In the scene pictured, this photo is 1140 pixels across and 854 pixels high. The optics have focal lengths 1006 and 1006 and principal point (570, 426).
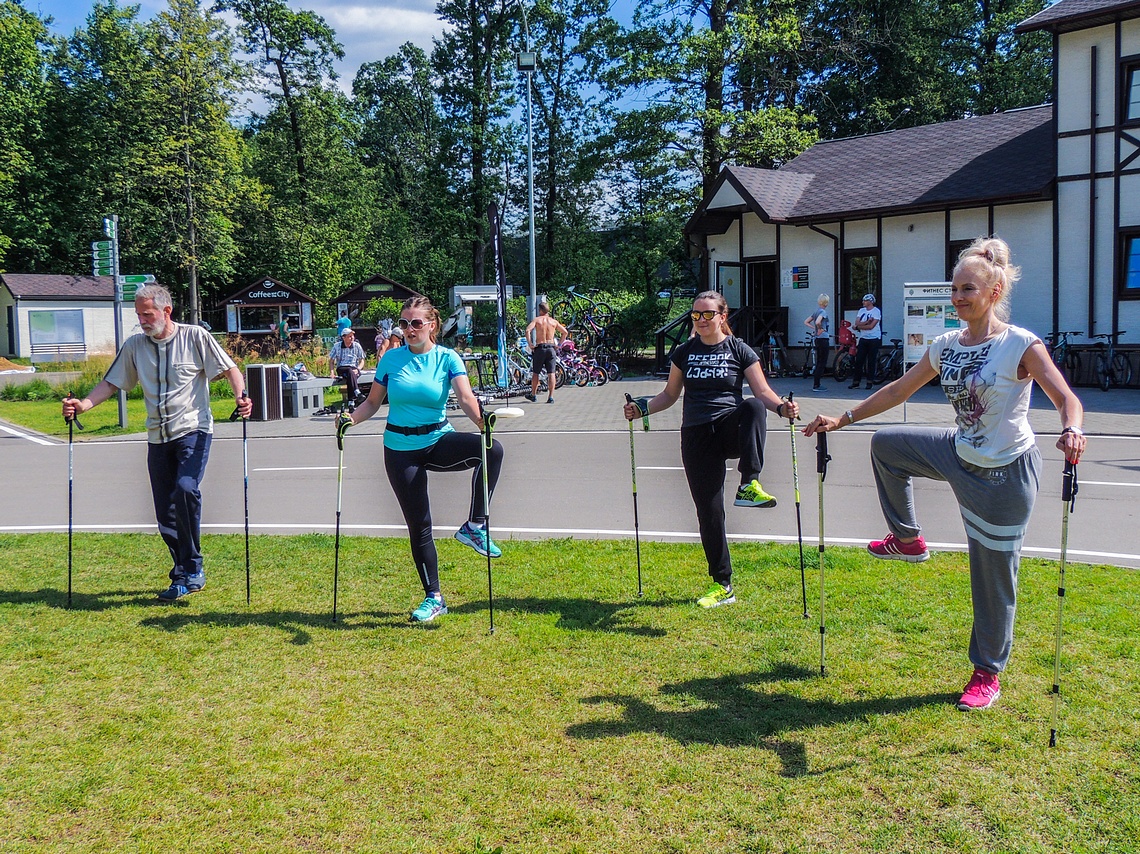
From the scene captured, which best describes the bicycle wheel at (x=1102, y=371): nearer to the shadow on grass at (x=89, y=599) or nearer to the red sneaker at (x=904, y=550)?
the red sneaker at (x=904, y=550)

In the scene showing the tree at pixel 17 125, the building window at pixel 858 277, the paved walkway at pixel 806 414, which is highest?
the tree at pixel 17 125

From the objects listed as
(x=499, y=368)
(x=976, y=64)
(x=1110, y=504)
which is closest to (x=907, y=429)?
(x=1110, y=504)

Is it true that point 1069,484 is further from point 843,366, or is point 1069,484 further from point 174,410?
point 843,366

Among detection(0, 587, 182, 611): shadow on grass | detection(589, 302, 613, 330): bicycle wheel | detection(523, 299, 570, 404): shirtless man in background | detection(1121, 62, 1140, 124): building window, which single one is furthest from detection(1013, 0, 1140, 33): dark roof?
detection(0, 587, 182, 611): shadow on grass

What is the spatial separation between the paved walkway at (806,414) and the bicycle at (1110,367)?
34 cm

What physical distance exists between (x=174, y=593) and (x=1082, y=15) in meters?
21.5

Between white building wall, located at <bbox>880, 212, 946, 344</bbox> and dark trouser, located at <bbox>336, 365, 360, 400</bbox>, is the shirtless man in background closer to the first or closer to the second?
dark trouser, located at <bbox>336, 365, 360, 400</bbox>

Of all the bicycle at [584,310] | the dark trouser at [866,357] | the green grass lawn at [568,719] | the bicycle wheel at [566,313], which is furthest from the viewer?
the bicycle wheel at [566,313]

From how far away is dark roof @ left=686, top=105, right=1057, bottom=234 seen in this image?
76.3ft

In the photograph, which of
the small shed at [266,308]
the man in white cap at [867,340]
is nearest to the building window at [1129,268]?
the man in white cap at [867,340]

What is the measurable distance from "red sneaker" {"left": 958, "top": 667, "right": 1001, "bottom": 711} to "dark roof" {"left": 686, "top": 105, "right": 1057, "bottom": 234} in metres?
20.2

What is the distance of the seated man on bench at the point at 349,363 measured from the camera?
21214 mm

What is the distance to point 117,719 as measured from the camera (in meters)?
4.68

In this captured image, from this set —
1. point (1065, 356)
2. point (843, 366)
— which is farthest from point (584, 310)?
point (1065, 356)
